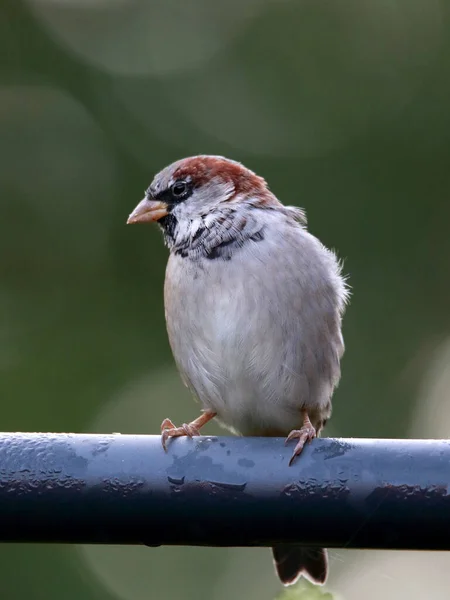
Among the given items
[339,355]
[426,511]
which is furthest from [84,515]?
[339,355]

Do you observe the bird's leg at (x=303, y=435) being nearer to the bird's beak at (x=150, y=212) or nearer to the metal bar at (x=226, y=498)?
the metal bar at (x=226, y=498)

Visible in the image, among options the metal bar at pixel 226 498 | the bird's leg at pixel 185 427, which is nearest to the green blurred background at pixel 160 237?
the bird's leg at pixel 185 427

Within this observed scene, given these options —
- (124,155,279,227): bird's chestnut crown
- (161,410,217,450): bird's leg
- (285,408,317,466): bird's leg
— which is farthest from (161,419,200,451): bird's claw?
(124,155,279,227): bird's chestnut crown

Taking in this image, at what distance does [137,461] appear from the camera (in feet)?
5.31

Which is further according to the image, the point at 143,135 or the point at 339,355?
the point at 143,135

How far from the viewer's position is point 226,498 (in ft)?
5.19

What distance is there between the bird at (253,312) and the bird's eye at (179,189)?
0.7 inches

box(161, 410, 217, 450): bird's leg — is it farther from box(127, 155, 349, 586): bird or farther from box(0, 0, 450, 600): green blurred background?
box(0, 0, 450, 600): green blurred background

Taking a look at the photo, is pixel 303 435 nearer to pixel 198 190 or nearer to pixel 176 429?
pixel 176 429

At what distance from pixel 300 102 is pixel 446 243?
1213 millimetres

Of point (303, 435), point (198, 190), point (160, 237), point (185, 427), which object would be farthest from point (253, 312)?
point (160, 237)

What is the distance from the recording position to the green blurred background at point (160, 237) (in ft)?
16.7

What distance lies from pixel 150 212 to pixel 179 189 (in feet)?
0.35

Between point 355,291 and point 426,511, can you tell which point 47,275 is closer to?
point 355,291
